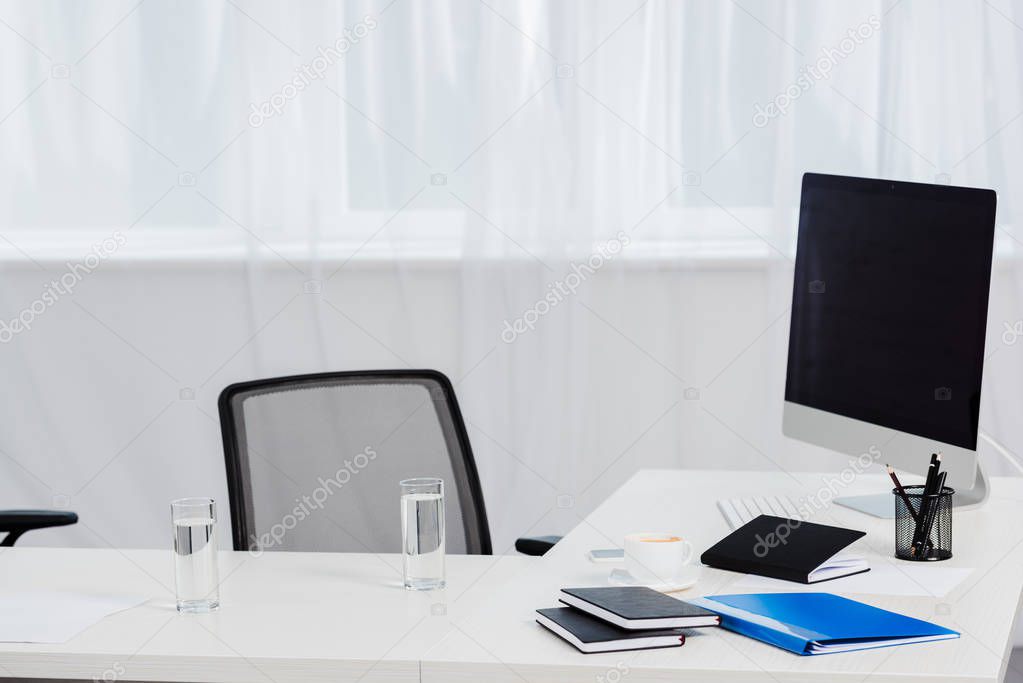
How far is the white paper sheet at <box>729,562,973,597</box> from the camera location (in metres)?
1.34

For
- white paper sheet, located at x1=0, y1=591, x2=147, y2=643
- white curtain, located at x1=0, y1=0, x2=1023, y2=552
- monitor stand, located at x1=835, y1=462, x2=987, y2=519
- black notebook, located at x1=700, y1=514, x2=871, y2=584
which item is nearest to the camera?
white paper sheet, located at x1=0, y1=591, x2=147, y2=643

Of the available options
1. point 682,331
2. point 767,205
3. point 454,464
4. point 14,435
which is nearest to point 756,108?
point 767,205

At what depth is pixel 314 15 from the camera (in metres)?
3.15

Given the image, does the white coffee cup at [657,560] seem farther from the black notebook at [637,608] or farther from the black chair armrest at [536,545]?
the black chair armrest at [536,545]

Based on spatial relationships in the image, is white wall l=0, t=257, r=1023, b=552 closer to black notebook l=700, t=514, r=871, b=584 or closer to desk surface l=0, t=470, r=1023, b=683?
desk surface l=0, t=470, r=1023, b=683

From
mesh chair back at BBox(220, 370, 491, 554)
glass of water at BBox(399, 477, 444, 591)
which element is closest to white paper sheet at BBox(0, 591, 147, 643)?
glass of water at BBox(399, 477, 444, 591)

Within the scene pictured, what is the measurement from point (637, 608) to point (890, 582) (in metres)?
0.37

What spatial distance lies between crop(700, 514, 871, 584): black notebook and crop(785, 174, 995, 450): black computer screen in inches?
9.4

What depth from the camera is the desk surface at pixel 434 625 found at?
112 cm

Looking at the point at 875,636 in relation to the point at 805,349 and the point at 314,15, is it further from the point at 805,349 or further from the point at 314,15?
the point at 314,15

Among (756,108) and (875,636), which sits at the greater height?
(756,108)

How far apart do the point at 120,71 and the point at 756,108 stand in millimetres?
1785

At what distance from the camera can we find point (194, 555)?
1.33 metres

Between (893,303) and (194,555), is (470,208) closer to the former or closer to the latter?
(893,303)
